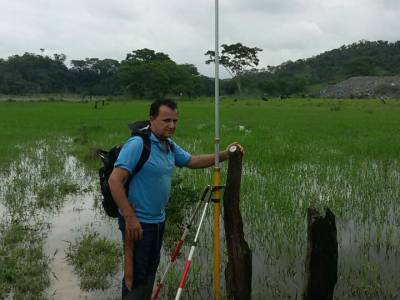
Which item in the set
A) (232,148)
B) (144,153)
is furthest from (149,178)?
(232,148)

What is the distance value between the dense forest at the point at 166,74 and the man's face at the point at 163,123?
57466 millimetres

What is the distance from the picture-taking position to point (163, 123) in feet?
10.2

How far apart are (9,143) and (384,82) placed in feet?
178

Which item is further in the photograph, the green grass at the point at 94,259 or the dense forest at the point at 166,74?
the dense forest at the point at 166,74

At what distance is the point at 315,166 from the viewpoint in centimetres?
999

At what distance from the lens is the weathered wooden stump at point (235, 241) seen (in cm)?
366

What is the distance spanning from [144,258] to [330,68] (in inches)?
3676

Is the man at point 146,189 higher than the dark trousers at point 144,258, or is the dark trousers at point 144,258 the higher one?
the man at point 146,189

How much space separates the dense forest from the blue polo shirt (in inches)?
2263

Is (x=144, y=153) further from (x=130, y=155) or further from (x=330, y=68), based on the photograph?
(x=330, y=68)

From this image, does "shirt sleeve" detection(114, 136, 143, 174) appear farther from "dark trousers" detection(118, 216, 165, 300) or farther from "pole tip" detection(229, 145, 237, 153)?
"pole tip" detection(229, 145, 237, 153)

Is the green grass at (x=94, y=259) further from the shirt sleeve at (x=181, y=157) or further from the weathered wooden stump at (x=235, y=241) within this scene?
the shirt sleeve at (x=181, y=157)

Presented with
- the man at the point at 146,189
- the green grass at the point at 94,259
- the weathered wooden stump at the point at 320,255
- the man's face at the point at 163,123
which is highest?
the man's face at the point at 163,123

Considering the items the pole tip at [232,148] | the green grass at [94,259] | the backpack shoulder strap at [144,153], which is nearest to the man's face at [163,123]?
the backpack shoulder strap at [144,153]
